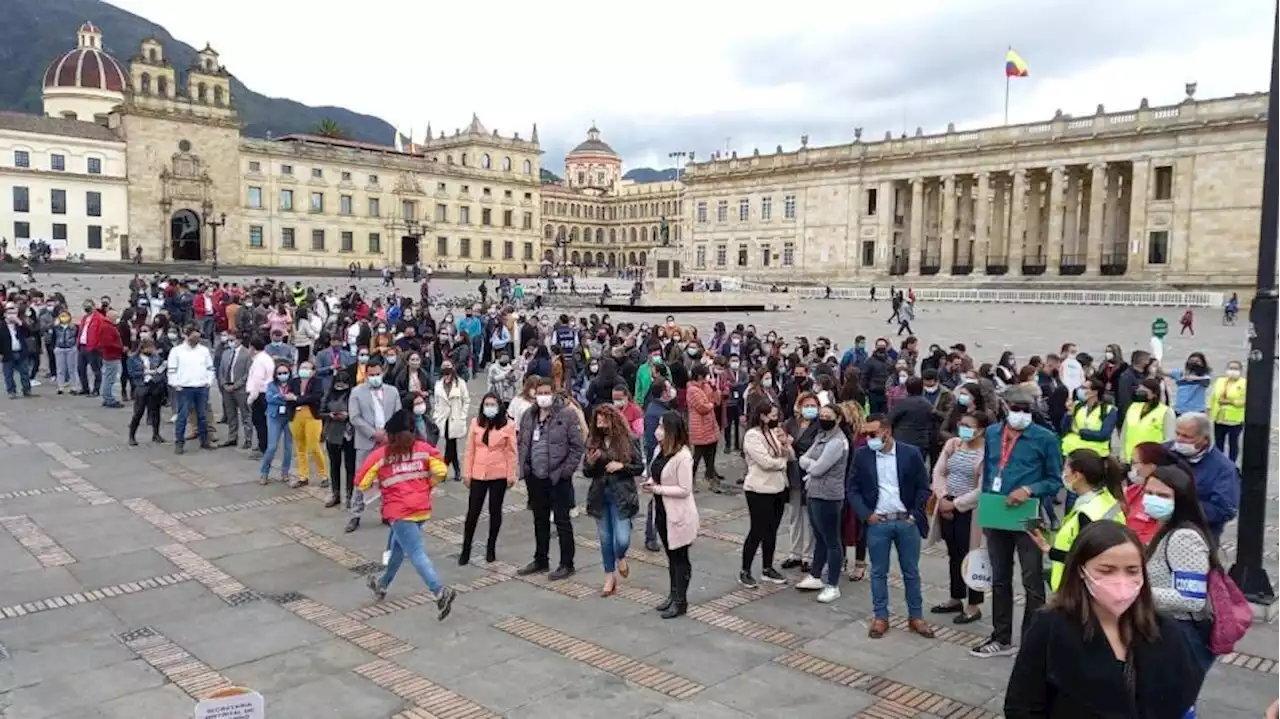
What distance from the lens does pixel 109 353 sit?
16750 mm

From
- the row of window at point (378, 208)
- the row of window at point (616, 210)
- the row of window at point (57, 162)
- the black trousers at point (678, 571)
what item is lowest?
the black trousers at point (678, 571)

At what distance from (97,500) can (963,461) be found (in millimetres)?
9550

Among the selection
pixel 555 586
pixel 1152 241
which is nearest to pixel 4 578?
pixel 555 586

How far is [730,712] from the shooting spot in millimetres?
5477

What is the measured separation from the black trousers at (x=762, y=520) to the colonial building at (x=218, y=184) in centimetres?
5525

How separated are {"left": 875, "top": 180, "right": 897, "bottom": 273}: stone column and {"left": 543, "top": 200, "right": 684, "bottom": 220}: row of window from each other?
181 feet

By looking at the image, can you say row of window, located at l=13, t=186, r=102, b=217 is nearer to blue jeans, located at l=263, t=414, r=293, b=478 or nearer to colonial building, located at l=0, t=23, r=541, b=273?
colonial building, located at l=0, t=23, r=541, b=273

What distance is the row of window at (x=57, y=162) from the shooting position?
197ft

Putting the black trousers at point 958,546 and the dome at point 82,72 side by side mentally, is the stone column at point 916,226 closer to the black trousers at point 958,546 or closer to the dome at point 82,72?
the black trousers at point 958,546

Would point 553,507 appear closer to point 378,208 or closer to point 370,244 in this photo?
point 370,244

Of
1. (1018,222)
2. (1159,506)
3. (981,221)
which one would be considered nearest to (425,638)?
(1159,506)

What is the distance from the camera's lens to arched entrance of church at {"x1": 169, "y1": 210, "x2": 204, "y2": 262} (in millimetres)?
66812

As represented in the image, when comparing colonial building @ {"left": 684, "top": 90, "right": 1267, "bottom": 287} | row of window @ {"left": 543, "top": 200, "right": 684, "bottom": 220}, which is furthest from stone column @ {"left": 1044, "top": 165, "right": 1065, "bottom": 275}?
row of window @ {"left": 543, "top": 200, "right": 684, "bottom": 220}

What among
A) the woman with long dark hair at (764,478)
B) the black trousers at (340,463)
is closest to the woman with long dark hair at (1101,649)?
the woman with long dark hair at (764,478)
